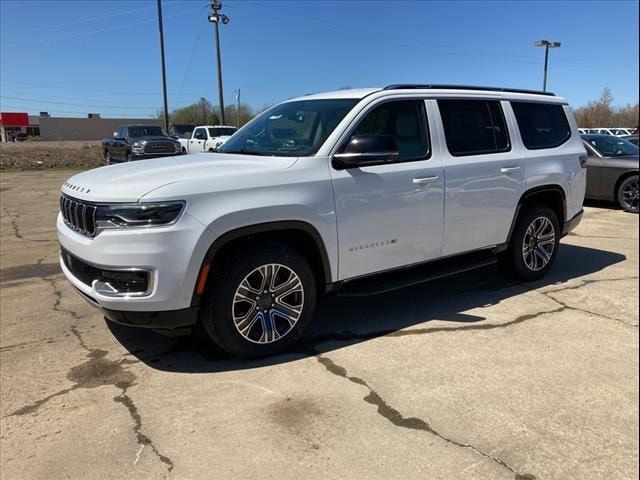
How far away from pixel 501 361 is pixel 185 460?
92.7 inches

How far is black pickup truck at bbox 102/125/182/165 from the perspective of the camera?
19125 mm

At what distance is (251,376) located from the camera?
364 cm

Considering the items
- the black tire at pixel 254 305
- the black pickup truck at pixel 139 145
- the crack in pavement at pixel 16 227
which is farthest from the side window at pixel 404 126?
the black pickup truck at pixel 139 145

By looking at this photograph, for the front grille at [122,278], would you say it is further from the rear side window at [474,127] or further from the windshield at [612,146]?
the windshield at [612,146]

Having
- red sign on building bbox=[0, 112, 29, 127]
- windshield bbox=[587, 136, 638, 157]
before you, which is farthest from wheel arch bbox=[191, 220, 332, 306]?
red sign on building bbox=[0, 112, 29, 127]

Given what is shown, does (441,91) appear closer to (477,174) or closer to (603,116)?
(477,174)

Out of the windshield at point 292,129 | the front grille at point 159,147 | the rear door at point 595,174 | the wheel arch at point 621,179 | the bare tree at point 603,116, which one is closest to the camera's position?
the windshield at point 292,129

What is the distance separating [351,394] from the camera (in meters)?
3.38

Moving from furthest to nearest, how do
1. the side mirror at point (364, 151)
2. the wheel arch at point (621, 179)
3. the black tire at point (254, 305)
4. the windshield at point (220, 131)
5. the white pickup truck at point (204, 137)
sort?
the windshield at point (220, 131) → the white pickup truck at point (204, 137) → the wheel arch at point (621, 179) → the side mirror at point (364, 151) → the black tire at point (254, 305)

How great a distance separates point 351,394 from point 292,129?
229cm

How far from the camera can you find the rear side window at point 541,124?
5434 millimetres

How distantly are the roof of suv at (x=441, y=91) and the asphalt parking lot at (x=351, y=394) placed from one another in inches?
79.2

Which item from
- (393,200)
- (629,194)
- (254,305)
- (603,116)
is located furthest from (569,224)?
(603,116)

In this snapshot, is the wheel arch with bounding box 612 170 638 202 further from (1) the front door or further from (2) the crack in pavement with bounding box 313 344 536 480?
(2) the crack in pavement with bounding box 313 344 536 480
